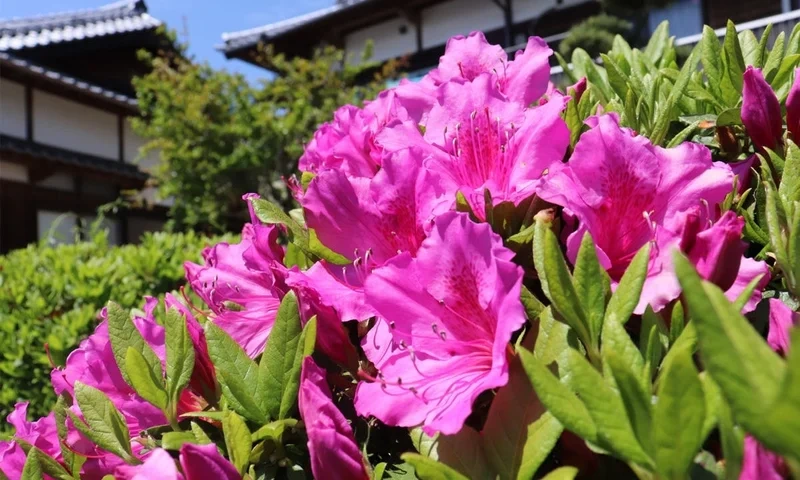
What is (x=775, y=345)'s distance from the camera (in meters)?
0.57

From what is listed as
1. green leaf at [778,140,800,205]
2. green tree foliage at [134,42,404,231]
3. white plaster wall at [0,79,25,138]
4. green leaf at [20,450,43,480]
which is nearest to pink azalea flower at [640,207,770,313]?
green leaf at [778,140,800,205]

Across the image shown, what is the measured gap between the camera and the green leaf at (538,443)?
1.61 feet

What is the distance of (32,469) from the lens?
68 cm

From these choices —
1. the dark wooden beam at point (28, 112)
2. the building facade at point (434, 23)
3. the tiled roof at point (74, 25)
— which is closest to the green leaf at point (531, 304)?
the building facade at point (434, 23)

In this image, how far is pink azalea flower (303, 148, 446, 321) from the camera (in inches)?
25.8

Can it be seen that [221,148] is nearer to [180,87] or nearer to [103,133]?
[180,87]

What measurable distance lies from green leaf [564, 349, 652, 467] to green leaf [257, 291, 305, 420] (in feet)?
0.96

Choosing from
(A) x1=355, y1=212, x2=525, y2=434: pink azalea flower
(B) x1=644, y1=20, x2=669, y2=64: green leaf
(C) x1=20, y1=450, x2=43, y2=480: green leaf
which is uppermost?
(B) x1=644, y1=20, x2=669, y2=64: green leaf

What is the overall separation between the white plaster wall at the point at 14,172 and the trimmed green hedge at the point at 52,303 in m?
7.91

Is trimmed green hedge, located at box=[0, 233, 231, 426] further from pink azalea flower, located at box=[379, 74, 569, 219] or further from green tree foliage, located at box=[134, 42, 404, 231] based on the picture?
green tree foliage, located at box=[134, 42, 404, 231]

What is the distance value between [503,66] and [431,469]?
571 millimetres

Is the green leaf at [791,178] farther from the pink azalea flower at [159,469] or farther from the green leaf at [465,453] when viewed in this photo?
the pink azalea flower at [159,469]

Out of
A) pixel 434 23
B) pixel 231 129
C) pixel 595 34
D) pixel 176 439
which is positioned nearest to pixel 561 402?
pixel 176 439

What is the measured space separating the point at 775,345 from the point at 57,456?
0.76 metres
